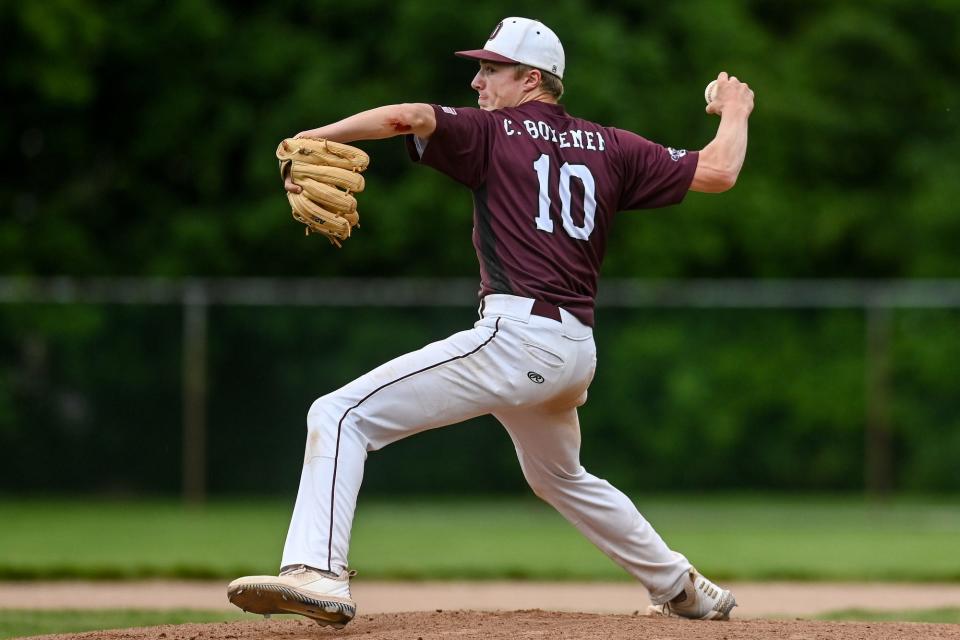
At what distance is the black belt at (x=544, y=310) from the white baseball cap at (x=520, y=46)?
916mm

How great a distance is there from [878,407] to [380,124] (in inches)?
412

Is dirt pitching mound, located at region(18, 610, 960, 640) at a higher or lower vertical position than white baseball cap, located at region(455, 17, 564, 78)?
lower

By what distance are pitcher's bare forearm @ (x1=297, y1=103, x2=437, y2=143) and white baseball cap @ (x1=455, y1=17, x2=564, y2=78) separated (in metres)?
0.45

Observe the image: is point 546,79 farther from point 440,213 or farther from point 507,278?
point 440,213

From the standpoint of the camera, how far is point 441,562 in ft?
33.5

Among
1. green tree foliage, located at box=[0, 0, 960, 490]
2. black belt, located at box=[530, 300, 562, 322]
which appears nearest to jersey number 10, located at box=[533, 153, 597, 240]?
black belt, located at box=[530, 300, 562, 322]

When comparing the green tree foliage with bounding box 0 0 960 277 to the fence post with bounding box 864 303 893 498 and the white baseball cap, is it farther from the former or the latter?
the white baseball cap

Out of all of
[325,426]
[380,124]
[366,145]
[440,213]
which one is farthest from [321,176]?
[366,145]

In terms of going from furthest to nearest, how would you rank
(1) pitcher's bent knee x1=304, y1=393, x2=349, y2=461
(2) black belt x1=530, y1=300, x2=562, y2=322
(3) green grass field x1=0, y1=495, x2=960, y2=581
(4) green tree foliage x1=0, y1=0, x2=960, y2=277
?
(4) green tree foliage x1=0, y1=0, x2=960, y2=277, (3) green grass field x1=0, y1=495, x2=960, y2=581, (2) black belt x1=530, y1=300, x2=562, y2=322, (1) pitcher's bent knee x1=304, y1=393, x2=349, y2=461

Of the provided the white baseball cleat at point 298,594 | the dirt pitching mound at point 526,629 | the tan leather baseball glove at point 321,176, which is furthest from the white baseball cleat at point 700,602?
the tan leather baseball glove at point 321,176

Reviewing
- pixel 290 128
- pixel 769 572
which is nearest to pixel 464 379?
pixel 769 572

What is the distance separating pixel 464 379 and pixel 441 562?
5.20m

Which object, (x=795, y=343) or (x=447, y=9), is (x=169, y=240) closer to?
(x=447, y=9)

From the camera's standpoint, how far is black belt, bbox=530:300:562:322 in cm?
530
